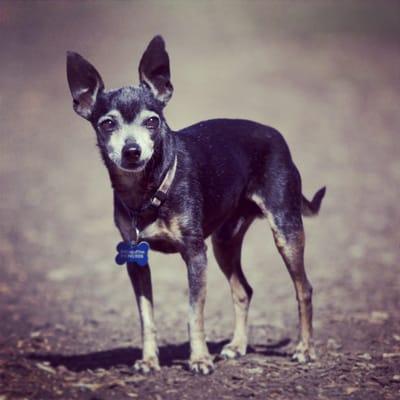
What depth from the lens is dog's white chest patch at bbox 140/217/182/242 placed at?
19.6 feet

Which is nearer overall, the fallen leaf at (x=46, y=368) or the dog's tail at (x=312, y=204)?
the fallen leaf at (x=46, y=368)

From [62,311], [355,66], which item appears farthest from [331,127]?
[62,311]

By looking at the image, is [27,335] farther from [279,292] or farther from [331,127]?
[331,127]

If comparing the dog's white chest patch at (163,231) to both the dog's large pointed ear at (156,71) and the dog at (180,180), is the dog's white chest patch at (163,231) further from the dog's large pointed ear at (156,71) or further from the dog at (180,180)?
the dog's large pointed ear at (156,71)

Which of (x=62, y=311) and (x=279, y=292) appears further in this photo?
(x=279, y=292)

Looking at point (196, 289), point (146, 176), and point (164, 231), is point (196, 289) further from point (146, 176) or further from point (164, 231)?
point (146, 176)

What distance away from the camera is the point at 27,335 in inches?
329

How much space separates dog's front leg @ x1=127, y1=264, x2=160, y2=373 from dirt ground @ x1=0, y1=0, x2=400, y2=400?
16 cm

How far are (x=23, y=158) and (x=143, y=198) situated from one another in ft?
39.0

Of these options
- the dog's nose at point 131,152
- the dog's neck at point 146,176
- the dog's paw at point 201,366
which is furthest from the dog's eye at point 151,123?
the dog's paw at point 201,366

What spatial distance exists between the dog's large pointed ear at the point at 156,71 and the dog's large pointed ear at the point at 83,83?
0.34 metres

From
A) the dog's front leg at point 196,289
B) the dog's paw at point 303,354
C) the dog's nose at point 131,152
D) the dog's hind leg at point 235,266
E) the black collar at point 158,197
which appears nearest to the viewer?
the dog's nose at point 131,152

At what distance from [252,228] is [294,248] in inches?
276

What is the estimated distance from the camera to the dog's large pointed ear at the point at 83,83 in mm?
6027
